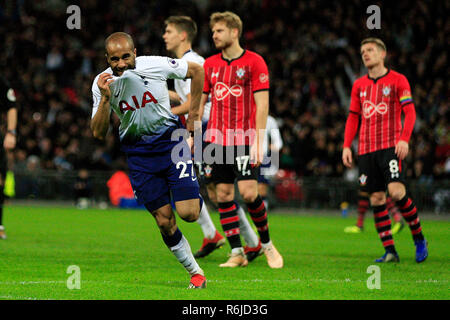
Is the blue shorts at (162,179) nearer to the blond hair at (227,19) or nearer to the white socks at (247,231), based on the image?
the blond hair at (227,19)

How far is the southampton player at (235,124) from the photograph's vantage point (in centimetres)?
866

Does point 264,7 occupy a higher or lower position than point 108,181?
higher

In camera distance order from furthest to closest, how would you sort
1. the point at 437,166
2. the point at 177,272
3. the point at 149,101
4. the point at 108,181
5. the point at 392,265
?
the point at 108,181, the point at 437,166, the point at 392,265, the point at 177,272, the point at 149,101

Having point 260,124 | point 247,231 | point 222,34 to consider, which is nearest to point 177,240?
point 260,124

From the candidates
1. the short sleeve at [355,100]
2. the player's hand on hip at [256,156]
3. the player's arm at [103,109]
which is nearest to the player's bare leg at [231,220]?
the player's hand on hip at [256,156]

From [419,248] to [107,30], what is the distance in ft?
69.9

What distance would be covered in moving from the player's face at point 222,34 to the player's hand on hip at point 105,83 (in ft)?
9.30

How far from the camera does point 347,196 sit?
21172 mm

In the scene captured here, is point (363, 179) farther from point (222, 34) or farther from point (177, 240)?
point (177, 240)

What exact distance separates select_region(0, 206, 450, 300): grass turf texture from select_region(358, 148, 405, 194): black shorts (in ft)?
3.11

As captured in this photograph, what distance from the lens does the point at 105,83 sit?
238 inches

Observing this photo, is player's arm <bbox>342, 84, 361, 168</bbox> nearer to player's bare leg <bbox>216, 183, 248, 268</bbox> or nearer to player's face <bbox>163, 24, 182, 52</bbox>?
player's bare leg <bbox>216, 183, 248, 268</bbox>

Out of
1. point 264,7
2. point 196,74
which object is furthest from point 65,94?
point 196,74

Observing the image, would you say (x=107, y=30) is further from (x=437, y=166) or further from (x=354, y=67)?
(x=437, y=166)
